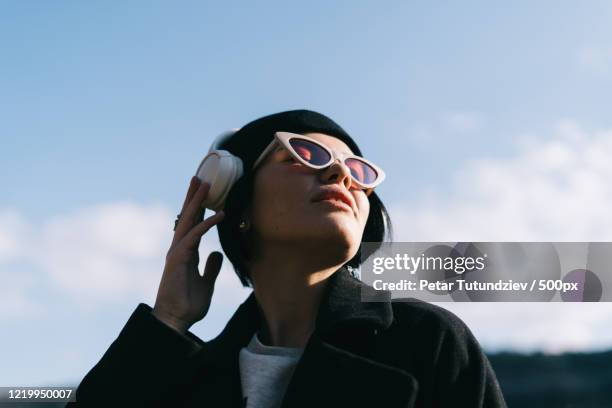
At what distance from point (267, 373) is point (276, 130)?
122cm

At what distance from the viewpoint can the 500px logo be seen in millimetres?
4812

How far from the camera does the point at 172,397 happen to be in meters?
4.04

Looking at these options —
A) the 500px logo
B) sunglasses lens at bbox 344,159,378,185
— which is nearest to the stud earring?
sunglasses lens at bbox 344,159,378,185

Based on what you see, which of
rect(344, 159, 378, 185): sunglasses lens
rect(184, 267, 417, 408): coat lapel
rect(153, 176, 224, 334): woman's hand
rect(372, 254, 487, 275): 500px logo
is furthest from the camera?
rect(372, 254, 487, 275): 500px logo

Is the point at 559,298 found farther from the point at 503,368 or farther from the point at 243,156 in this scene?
the point at 503,368

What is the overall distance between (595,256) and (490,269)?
3.01 feet

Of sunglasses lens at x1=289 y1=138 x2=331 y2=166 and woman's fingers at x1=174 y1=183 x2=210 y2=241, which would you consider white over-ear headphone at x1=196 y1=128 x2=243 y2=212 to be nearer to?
woman's fingers at x1=174 y1=183 x2=210 y2=241

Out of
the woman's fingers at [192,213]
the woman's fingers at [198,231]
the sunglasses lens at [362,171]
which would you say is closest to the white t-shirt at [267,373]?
the woman's fingers at [198,231]

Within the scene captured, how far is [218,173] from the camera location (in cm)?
419

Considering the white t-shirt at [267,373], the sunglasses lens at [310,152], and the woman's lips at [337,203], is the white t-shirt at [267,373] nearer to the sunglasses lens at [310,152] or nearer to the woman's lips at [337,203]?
the woman's lips at [337,203]

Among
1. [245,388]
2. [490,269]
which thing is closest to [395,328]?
[245,388]

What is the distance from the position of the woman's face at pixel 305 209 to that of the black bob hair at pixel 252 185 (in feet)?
0.27

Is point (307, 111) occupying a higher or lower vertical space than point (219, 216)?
higher

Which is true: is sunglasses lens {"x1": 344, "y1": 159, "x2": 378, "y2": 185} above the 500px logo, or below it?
above
